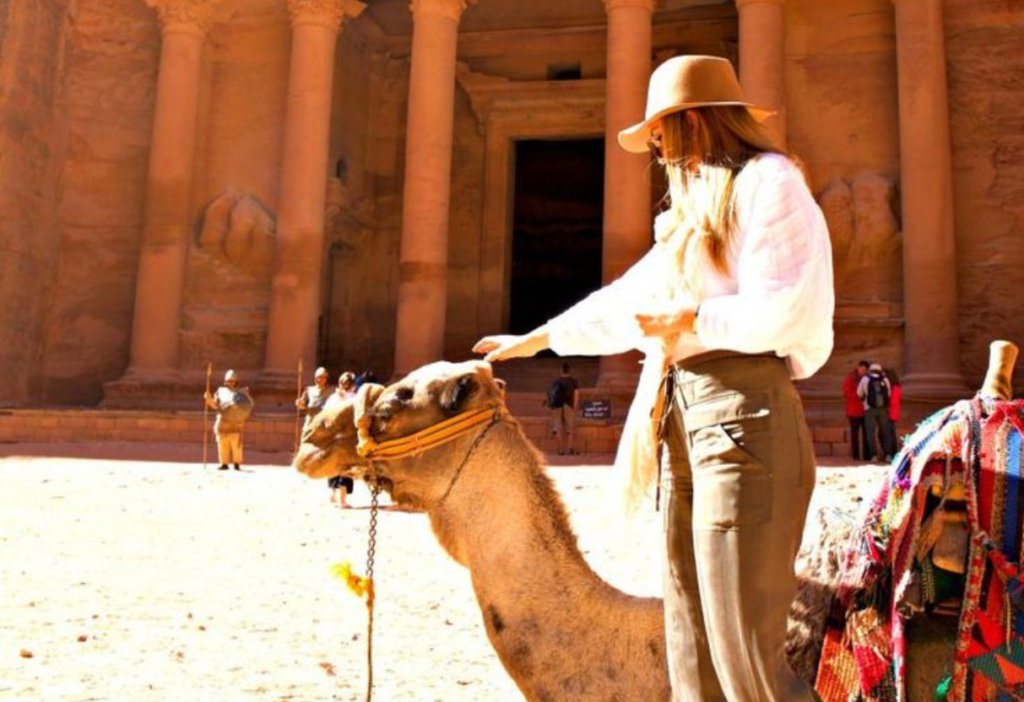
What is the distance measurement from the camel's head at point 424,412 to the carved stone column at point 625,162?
15773mm

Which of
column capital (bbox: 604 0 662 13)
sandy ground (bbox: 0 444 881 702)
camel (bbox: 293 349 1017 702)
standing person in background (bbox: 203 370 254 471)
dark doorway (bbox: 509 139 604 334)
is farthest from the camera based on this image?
dark doorway (bbox: 509 139 604 334)

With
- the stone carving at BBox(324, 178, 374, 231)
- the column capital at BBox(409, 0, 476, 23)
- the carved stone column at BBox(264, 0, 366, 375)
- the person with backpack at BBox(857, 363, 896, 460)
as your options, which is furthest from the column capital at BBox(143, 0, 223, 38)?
the person with backpack at BBox(857, 363, 896, 460)

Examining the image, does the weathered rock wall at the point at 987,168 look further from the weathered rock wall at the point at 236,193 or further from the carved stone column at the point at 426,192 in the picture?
the weathered rock wall at the point at 236,193

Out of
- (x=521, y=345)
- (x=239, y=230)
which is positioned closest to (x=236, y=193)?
(x=239, y=230)

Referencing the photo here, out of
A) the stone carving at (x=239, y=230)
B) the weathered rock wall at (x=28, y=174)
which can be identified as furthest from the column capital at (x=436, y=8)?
the weathered rock wall at (x=28, y=174)

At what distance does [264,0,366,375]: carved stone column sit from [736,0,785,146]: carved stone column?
901 cm

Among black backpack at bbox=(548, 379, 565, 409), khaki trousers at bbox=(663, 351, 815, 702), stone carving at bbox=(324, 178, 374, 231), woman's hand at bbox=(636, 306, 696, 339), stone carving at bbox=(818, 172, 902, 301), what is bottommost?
khaki trousers at bbox=(663, 351, 815, 702)

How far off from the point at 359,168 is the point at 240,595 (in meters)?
19.1

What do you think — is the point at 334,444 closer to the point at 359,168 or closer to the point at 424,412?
the point at 424,412

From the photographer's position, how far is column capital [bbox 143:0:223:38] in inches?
848

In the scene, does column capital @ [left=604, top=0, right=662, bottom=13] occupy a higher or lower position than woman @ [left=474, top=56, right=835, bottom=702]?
higher

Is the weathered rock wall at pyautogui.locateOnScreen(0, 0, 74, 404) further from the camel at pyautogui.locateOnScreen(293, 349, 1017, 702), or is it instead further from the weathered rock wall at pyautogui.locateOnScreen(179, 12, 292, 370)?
the camel at pyautogui.locateOnScreen(293, 349, 1017, 702)

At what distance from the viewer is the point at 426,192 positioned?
19844 millimetres

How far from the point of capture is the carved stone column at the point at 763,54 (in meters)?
18.4
